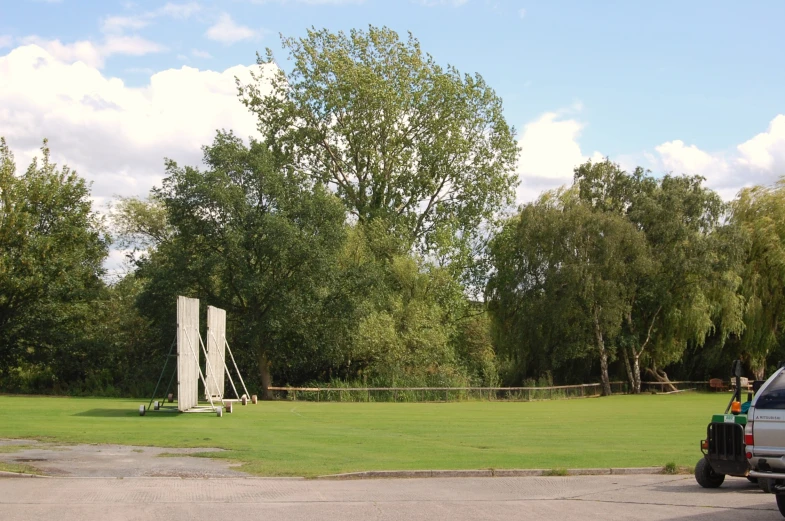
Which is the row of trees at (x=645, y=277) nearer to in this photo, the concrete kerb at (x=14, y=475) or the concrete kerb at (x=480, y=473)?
the concrete kerb at (x=480, y=473)

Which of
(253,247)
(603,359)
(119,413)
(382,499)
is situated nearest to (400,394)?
(253,247)

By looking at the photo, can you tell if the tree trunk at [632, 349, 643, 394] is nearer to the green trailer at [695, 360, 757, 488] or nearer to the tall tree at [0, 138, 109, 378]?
the tall tree at [0, 138, 109, 378]

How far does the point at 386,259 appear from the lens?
5144cm

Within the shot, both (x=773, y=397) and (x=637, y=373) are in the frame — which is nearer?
(x=773, y=397)

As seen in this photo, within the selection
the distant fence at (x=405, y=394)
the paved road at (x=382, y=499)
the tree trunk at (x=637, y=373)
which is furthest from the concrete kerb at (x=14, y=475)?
the tree trunk at (x=637, y=373)

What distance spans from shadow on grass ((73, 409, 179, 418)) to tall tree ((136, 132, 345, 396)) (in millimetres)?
12228

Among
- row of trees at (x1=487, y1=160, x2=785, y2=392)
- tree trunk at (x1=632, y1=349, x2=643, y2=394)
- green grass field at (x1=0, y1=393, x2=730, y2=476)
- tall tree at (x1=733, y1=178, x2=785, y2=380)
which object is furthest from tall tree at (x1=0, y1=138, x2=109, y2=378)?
tall tree at (x1=733, y1=178, x2=785, y2=380)

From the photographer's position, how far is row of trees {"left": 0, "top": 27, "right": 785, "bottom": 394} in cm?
4153

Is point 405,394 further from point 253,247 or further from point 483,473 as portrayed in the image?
point 483,473

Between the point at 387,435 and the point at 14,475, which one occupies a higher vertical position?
the point at 14,475

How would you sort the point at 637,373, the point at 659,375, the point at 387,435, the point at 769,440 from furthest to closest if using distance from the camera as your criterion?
1. the point at 659,375
2. the point at 637,373
3. the point at 387,435
4. the point at 769,440

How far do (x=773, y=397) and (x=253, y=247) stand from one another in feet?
108

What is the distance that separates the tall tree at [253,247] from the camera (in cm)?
4022

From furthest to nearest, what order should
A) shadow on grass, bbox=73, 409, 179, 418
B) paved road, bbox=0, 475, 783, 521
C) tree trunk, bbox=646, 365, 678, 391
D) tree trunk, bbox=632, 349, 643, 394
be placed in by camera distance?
tree trunk, bbox=646, 365, 678, 391
tree trunk, bbox=632, 349, 643, 394
shadow on grass, bbox=73, 409, 179, 418
paved road, bbox=0, 475, 783, 521
